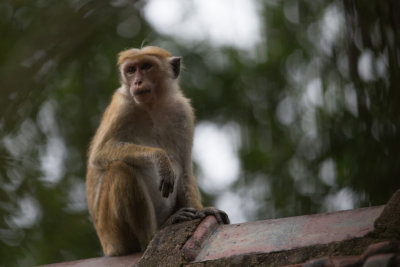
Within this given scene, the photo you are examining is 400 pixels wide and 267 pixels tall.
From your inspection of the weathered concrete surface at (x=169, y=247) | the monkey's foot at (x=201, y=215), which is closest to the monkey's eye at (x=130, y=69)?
the monkey's foot at (x=201, y=215)

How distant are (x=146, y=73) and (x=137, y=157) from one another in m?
1.41

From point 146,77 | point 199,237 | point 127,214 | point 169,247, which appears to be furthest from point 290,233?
point 146,77

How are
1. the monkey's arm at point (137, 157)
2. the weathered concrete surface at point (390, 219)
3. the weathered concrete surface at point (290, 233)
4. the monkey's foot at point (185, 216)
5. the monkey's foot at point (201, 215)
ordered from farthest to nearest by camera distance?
the monkey's arm at point (137, 157) → the monkey's foot at point (185, 216) → the monkey's foot at point (201, 215) → the weathered concrete surface at point (290, 233) → the weathered concrete surface at point (390, 219)

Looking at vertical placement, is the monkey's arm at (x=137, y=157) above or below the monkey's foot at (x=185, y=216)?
above

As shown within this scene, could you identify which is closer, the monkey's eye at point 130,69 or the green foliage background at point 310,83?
the green foliage background at point 310,83

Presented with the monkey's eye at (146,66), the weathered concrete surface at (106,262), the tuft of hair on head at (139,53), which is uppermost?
the tuft of hair on head at (139,53)

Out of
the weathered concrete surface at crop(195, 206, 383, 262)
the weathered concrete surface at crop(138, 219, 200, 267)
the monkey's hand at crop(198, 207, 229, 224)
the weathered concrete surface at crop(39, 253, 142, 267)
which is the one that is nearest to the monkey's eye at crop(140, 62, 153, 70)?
the monkey's hand at crop(198, 207, 229, 224)

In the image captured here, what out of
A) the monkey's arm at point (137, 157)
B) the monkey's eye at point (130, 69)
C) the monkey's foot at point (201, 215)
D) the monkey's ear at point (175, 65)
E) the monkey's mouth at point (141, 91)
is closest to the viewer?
the monkey's foot at point (201, 215)

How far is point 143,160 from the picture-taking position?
5.72 m

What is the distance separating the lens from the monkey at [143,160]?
523 centimetres

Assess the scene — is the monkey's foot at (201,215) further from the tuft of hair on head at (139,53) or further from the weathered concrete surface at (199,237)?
the tuft of hair on head at (139,53)

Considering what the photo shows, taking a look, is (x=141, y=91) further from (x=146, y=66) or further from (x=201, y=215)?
(x=201, y=215)

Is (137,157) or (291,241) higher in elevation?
(137,157)

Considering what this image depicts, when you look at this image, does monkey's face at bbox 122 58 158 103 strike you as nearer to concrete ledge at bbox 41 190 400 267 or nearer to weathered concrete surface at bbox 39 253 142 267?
weathered concrete surface at bbox 39 253 142 267
